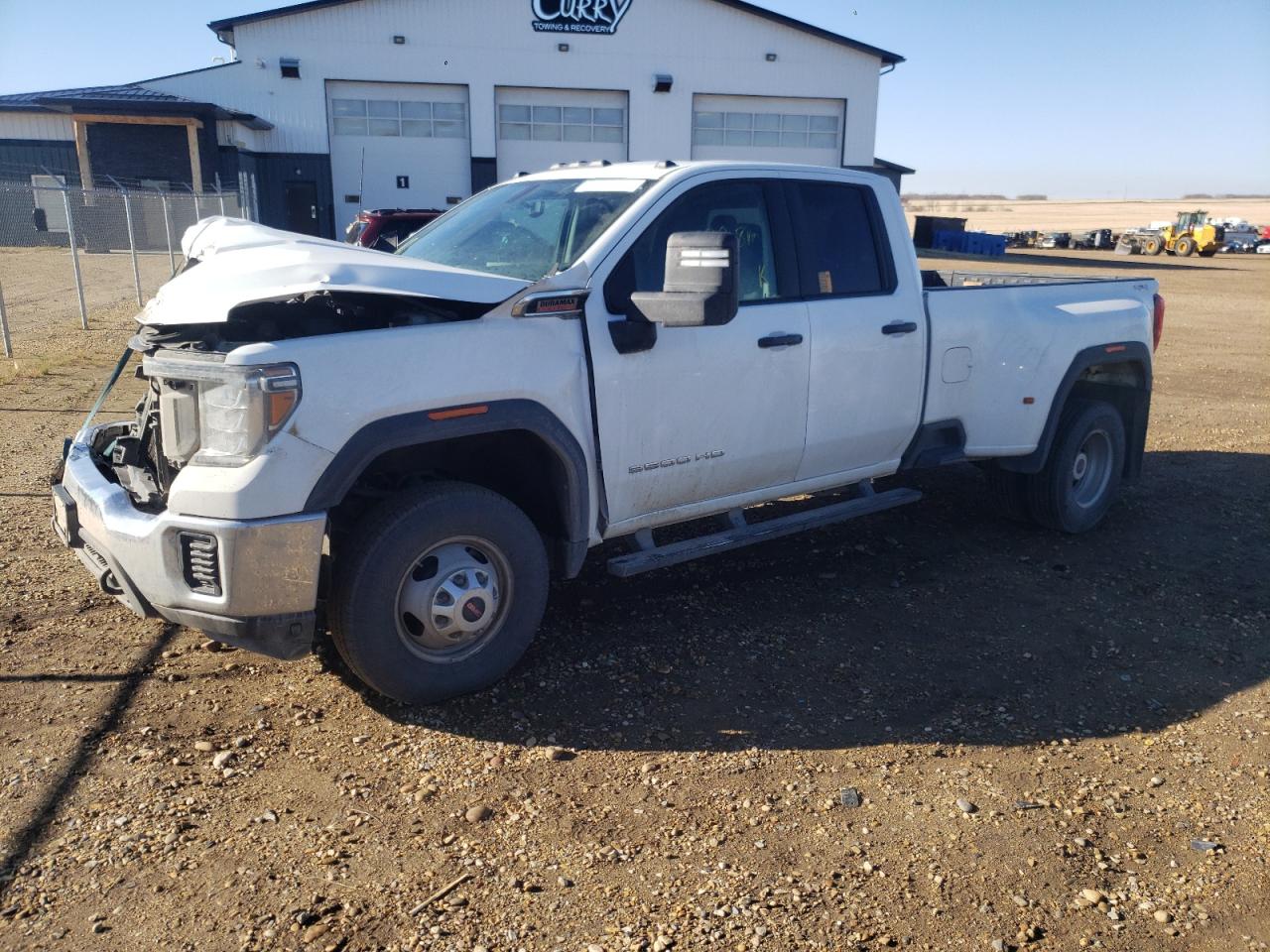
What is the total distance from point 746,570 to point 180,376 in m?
3.14

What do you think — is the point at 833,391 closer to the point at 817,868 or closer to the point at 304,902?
the point at 817,868

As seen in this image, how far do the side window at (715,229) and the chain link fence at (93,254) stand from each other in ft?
42.5

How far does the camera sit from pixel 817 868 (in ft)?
10.0

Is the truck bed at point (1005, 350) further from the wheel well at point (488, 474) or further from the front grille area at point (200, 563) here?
the front grille area at point (200, 563)

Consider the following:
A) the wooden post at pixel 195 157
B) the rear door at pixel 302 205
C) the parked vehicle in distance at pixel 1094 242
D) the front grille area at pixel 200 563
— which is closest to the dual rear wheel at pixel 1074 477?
the front grille area at pixel 200 563

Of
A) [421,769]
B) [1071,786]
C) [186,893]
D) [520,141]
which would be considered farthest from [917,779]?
[520,141]

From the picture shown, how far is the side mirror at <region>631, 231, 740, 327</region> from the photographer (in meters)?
3.76

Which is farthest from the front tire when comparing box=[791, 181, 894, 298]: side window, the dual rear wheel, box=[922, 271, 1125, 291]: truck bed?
the dual rear wheel

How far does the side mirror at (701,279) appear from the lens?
3762mm

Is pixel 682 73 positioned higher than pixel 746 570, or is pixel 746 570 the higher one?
pixel 682 73

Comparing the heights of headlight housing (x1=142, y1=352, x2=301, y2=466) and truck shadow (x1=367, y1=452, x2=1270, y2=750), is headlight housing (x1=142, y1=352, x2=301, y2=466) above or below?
above

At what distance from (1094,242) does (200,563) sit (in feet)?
186

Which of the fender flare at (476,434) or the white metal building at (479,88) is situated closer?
the fender flare at (476,434)

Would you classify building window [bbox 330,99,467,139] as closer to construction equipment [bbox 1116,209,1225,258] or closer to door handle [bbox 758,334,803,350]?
door handle [bbox 758,334,803,350]
